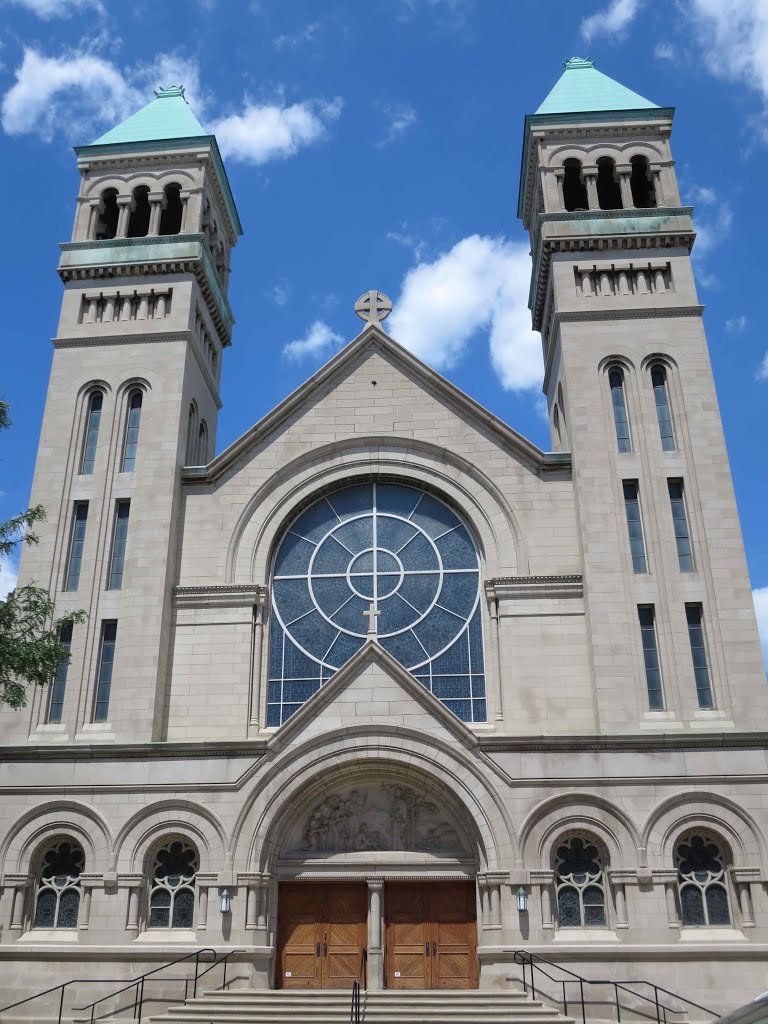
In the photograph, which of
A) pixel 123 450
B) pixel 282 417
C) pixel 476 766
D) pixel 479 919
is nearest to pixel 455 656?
pixel 476 766

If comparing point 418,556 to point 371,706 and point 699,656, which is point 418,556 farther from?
point 699,656

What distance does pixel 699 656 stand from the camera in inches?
875

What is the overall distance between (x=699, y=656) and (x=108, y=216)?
2063cm

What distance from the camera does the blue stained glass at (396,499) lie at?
25.3 m

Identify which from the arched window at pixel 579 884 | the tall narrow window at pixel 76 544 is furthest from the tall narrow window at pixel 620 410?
the tall narrow window at pixel 76 544

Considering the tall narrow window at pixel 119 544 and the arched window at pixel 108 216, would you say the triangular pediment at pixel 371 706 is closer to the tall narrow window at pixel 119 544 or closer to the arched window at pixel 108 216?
the tall narrow window at pixel 119 544

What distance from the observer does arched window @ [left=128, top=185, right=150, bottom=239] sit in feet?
97.5

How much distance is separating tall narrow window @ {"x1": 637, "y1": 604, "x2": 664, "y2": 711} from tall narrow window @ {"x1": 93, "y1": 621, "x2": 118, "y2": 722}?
11768 mm

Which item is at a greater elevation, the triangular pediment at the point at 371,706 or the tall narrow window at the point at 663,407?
the tall narrow window at the point at 663,407

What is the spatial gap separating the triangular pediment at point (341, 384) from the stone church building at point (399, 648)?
0.08 metres

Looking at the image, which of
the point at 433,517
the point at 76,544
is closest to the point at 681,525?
the point at 433,517

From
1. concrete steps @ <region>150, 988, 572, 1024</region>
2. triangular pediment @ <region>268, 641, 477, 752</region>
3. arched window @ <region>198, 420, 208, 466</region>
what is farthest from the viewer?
arched window @ <region>198, 420, 208, 466</region>

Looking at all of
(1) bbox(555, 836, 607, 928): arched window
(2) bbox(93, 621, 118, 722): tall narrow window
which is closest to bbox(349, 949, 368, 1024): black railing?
(1) bbox(555, 836, 607, 928): arched window

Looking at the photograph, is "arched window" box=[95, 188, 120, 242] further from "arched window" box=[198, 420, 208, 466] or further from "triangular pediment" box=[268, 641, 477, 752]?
"triangular pediment" box=[268, 641, 477, 752]
